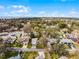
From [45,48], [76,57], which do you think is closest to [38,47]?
[45,48]

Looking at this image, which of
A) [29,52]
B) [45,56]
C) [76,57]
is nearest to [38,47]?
[29,52]

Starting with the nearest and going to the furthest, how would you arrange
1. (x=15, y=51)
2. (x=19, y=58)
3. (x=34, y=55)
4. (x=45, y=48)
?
1. (x=19, y=58)
2. (x=34, y=55)
3. (x=15, y=51)
4. (x=45, y=48)

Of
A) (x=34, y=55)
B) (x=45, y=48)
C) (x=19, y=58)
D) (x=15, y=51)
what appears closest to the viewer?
(x=19, y=58)

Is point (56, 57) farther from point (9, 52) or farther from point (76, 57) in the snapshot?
point (9, 52)

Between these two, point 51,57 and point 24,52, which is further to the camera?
point 24,52

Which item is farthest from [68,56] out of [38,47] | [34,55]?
[38,47]

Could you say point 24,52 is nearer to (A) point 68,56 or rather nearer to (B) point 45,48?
(B) point 45,48

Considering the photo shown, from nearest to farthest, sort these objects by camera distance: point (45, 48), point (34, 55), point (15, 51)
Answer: point (34, 55) → point (15, 51) → point (45, 48)

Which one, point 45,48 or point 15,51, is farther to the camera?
point 45,48
